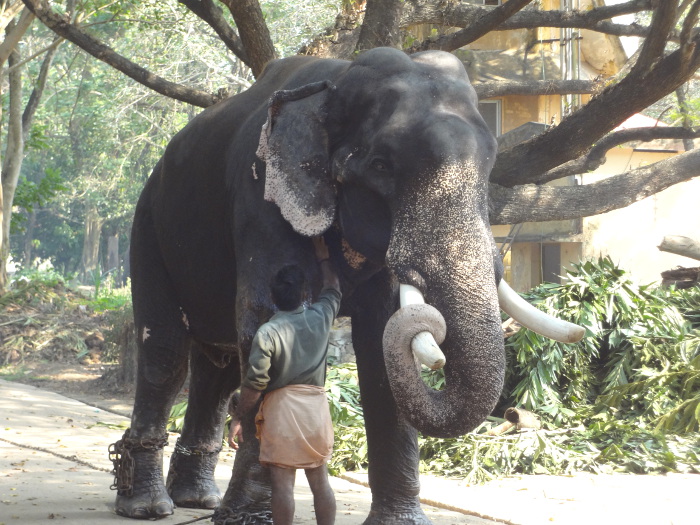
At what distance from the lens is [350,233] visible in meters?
4.26

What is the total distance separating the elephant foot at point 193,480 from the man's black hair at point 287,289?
6.57 feet

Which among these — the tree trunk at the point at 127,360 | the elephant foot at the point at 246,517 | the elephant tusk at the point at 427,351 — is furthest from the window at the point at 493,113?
the elephant tusk at the point at 427,351

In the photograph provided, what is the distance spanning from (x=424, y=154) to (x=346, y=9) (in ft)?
19.8

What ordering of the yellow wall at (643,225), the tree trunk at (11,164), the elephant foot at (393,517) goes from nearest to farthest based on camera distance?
the elephant foot at (393,517) → the tree trunk at (11,164) → the yellow wall at (643,225)

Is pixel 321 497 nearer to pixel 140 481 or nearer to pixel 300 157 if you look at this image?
pixel 300 157

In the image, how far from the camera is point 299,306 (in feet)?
13.6

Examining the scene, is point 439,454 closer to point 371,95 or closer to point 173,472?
point 173,472

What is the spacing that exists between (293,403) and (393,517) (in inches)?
38.6

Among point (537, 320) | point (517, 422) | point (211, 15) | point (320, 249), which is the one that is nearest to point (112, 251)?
point (211, 15)

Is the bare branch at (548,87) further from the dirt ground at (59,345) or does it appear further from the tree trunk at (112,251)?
the tree trunk at (112,251)

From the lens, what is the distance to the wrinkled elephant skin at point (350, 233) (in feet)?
12.3

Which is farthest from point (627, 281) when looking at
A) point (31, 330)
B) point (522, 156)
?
point (31, 330)

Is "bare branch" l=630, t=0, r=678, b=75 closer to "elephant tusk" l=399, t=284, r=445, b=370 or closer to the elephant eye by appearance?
the elephant eye

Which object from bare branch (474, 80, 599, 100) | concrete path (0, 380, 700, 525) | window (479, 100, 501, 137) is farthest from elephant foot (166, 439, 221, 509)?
window (479, 100, 501, 137)
